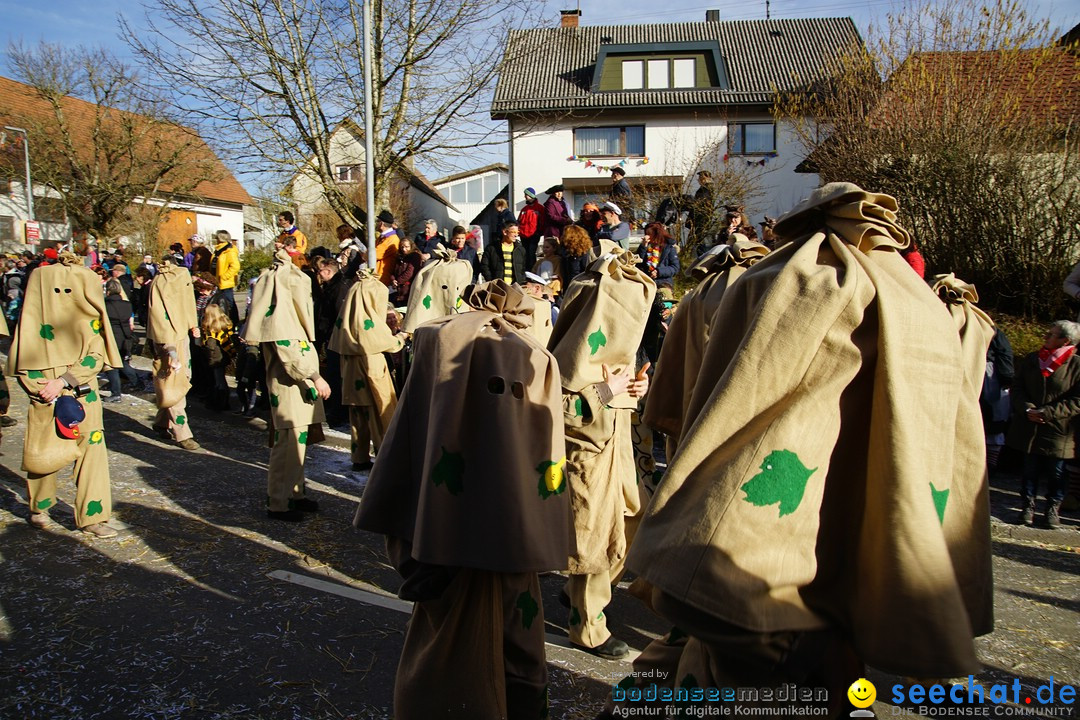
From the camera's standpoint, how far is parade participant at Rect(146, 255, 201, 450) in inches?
329

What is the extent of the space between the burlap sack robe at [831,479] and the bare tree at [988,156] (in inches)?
430

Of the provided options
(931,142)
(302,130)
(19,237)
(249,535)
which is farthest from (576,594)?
(19,237)

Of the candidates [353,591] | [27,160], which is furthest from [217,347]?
[27,160]

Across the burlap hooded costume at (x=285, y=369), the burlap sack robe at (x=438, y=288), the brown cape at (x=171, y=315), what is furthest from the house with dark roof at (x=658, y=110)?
the burlap hooded costume at (x=285, y=369)

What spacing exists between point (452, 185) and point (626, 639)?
150 feet

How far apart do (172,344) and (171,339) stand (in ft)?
0.34

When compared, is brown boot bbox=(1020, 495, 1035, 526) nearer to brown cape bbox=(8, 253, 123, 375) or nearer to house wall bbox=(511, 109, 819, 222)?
brown cape bbox=(8, 253, 123, 375)

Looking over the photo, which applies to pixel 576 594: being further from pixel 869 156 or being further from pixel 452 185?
pixel 452 185

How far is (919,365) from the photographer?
1.74 m

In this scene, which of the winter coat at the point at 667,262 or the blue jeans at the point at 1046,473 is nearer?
the blue jeans at the point at 1046,473

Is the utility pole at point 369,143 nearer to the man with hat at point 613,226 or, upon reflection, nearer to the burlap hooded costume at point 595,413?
the man with hat at point 613,226

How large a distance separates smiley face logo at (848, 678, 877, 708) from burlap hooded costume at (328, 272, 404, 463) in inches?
246

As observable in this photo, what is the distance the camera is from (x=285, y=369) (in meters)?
6.23

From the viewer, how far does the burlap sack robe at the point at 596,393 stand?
411 cm
